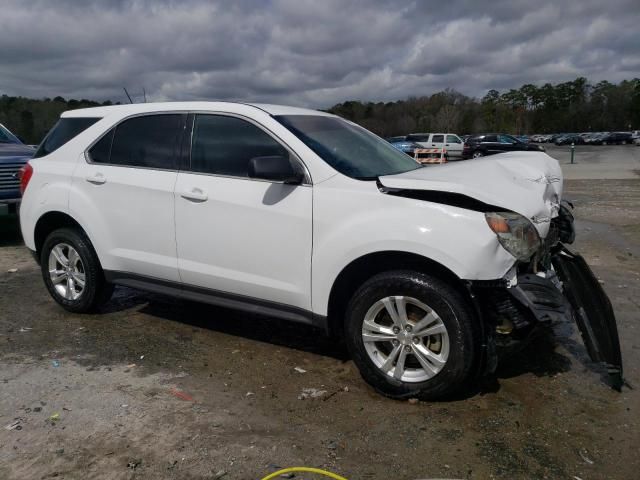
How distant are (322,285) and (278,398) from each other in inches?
30.1

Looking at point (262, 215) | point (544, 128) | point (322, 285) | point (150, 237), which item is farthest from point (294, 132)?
point (544, 128)

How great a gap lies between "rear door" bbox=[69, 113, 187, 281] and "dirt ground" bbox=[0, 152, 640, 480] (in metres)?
0.71

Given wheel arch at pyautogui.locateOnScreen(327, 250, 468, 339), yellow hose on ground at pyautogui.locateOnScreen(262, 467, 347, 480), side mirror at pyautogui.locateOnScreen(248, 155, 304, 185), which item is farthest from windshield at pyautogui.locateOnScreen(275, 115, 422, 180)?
yellow hose on ground at pyautogui.locateOnScreen(262, 467, 347, 480)

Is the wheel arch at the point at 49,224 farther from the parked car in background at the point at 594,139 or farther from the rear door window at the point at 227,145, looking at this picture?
the parked car in background at the point at 594,139

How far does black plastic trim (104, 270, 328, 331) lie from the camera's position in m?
3.68

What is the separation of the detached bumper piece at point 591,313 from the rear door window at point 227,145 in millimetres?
2004

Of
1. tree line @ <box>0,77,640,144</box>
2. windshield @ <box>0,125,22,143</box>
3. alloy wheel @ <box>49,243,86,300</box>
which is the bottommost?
alloy wheel @ <box>49,243,86,300</box>

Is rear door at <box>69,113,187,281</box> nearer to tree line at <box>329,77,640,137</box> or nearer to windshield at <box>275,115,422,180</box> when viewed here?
windshield at <box>275,115,422,180</box>

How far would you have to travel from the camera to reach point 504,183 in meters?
3.41

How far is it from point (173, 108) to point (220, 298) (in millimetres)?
1551

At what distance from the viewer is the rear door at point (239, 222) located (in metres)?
3.61

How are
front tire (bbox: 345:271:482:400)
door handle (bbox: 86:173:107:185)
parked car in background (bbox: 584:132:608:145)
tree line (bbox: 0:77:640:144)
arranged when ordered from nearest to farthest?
front tire (bbox: 345:271:482:400)
door handle (bbox: 86:173:107:185)
parked car in background (bbox: 584:132:608:145)
tree line (bbox: 0:77:640:144)

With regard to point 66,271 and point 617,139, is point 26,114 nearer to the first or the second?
point 66,271

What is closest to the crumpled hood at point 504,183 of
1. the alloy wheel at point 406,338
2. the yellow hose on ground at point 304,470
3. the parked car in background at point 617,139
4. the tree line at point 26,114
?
the alloy wheel at point 406,338
